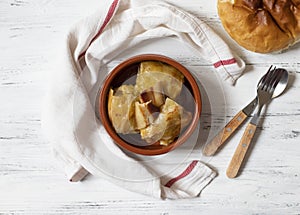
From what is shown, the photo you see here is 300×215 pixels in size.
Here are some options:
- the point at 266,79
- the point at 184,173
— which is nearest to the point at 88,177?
the point at 184,173

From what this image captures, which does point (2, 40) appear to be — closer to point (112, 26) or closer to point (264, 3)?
point (112, 26)

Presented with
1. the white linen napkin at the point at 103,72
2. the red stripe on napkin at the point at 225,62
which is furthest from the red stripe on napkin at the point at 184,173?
the red stripe on napkin at the point at 225,62

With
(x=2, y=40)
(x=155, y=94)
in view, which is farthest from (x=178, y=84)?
(x=2, y=40)

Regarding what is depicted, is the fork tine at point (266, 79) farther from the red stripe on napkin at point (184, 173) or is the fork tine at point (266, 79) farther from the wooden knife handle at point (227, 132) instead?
the red stripe on napkin at point (184, 173)

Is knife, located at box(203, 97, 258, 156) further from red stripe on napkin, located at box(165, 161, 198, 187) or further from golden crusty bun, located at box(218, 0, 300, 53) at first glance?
golden crusty bun, located at box(218, 0, 300, 53)

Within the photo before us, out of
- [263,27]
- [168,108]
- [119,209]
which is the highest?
[263,27]

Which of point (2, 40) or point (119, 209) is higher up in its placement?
point (2, 40)

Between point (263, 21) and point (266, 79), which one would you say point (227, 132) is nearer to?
point (266, 79)
